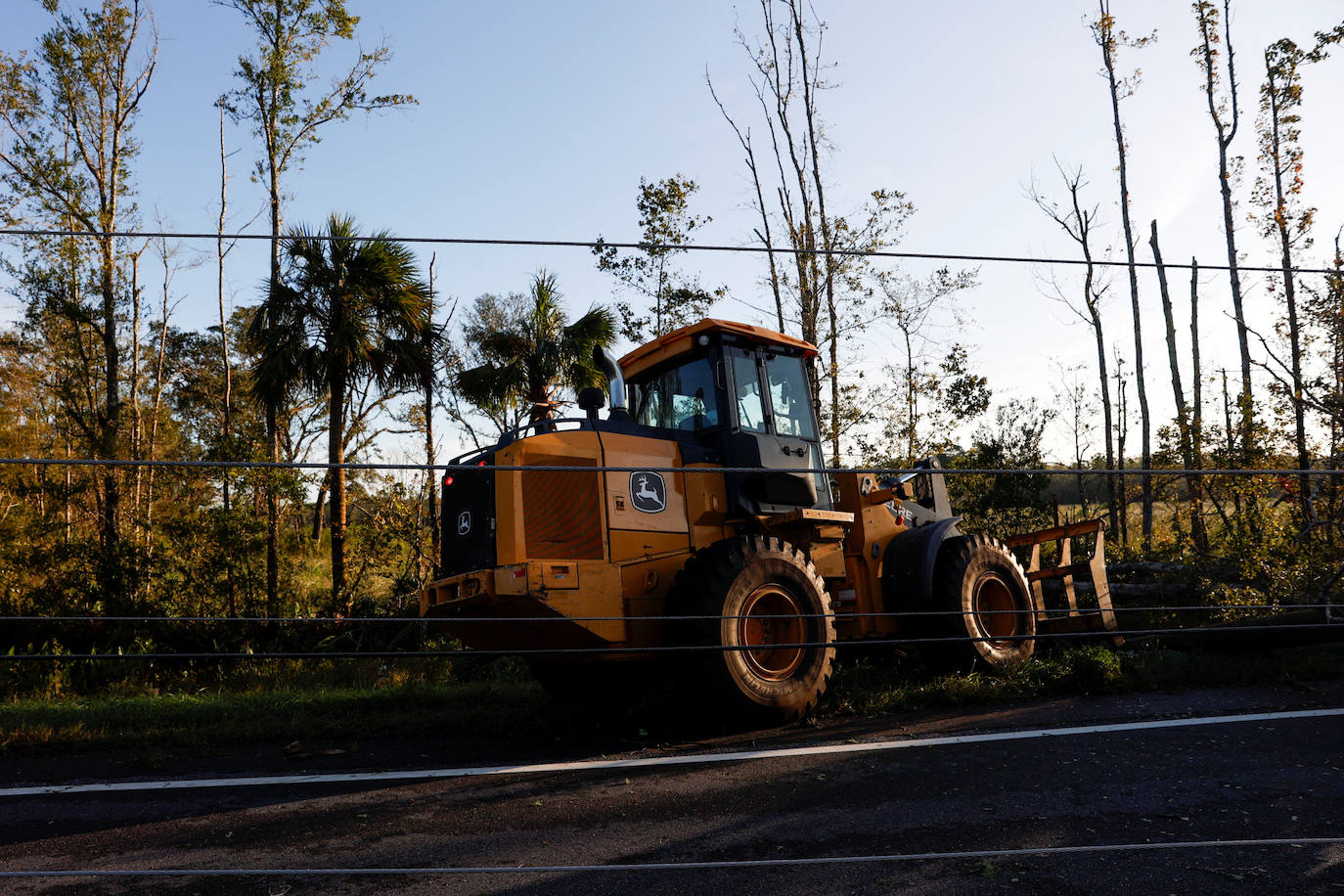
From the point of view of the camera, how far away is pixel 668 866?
11.5 ft

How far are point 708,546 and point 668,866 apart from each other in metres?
3.04

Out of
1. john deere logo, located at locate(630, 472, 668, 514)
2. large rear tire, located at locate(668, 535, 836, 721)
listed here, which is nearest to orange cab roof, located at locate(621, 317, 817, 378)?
john deere logo, located at locate(630, 472, 668, 514)

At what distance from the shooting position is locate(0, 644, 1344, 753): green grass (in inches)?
255

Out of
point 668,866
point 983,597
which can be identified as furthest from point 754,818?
point 983,597

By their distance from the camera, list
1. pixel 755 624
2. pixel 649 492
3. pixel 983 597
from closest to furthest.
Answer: pixel 755 624, pixel 649 492, pixel 983 597

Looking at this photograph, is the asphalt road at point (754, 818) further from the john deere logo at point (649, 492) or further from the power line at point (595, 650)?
the john deere logo at point (649, 492)

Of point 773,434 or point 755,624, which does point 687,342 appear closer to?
point 773,434

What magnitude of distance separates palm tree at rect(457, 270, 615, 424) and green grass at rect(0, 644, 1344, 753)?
24.3ft

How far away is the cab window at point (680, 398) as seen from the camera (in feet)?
23.3

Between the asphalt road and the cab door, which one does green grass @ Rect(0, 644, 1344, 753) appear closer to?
the asphalt road

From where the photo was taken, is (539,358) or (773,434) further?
(539,358)

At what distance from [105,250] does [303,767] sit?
14.9 m

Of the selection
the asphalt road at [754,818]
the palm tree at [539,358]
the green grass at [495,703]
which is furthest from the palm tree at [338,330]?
the asphalt road at [754,818]

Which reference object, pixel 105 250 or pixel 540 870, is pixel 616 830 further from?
pixel 105 250
